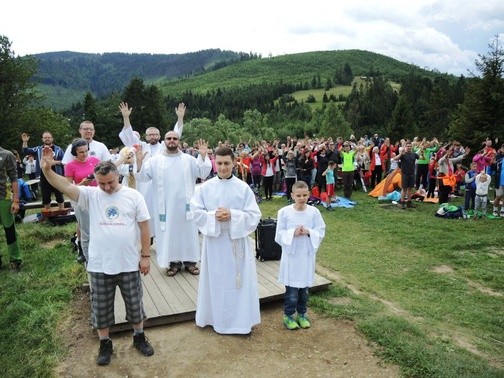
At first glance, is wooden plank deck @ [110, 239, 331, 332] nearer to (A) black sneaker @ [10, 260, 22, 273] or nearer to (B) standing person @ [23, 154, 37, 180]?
(A) black sneaker @ [10, 260, 22, 273]

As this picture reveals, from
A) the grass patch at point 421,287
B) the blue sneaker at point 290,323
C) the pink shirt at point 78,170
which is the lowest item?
the grass patch at point 421,287

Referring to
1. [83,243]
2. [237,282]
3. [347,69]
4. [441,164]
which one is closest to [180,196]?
[83,243]

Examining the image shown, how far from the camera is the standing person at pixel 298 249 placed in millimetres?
4953

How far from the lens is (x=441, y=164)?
13.8 metres

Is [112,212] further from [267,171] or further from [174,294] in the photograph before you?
[267,171]

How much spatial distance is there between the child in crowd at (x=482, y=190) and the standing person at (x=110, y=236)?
36.1ft

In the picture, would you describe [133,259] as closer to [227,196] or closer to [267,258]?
[227,196]

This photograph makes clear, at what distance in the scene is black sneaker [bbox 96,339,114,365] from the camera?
4293 mm

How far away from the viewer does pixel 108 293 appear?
4293 millimetres

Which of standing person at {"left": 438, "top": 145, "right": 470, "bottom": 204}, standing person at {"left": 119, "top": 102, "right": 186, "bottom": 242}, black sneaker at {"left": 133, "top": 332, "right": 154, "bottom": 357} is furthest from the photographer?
standing person at {"left": 438, "top": 145, "right": 470, "bottom": 204}

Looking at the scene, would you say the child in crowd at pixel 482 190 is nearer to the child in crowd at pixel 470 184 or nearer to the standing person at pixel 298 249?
the child in crowd at pixel 470 184

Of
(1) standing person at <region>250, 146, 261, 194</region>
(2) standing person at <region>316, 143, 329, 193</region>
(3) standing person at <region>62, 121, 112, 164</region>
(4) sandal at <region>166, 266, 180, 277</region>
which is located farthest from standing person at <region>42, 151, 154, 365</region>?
(2) standing person at <region>316, 143, 329, 193</region>

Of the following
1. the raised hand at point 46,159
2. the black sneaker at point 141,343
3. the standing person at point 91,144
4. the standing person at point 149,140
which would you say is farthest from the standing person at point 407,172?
the raised hand at point 46,159

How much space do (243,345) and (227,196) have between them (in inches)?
67.6
